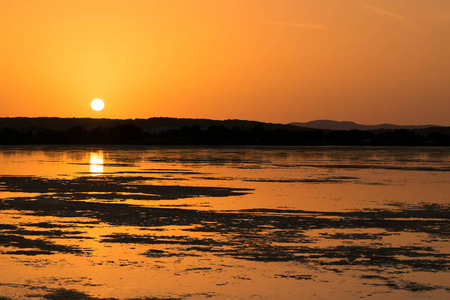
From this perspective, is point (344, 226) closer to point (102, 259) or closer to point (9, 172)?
point (102, 259)

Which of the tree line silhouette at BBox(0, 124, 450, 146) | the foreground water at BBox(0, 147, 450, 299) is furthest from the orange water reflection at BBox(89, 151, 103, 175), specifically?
the tree line silhouette at BBox(0, 124, 450, 146)

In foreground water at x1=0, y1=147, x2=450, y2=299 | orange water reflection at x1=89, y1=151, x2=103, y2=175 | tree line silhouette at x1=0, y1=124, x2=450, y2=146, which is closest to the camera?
foreground water at x1=0, y1=147, x2=450, y2=299

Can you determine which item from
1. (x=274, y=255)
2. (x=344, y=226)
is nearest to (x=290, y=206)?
(x=344, y=226)

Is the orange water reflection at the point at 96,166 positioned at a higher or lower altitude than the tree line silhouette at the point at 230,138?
lower

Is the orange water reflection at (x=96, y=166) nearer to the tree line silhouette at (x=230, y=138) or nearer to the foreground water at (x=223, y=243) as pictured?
the foreground water at (x=223, y=243)

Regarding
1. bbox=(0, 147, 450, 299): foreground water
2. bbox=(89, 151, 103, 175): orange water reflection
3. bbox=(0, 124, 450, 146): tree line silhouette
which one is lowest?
bbox=(0, 147, 450, 299): foreground water

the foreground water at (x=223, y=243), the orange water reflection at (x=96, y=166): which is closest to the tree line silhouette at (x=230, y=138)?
the orange water reflection at (x=96, y=166)

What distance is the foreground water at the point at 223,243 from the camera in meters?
9.53

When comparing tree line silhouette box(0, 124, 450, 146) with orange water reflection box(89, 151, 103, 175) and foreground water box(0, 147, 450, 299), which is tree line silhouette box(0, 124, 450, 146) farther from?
foreground water box(0, 147, 450, 299)

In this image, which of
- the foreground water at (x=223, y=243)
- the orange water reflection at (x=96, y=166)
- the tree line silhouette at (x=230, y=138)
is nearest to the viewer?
the foreground water at (x=223, y=243)

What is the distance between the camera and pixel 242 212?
17.6 metres

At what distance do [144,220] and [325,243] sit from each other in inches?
186

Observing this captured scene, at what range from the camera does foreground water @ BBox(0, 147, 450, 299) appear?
9.53m

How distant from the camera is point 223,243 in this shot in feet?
→ 42.0
